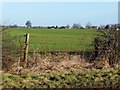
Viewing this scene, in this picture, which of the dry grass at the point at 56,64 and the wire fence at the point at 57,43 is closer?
the dry grass at the point at 56,64

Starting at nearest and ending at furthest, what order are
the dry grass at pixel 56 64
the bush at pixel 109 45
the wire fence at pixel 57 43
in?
the dry grass at pixel 56 64, the bush at pixel 109 45, the wire fence at pixel 57 43

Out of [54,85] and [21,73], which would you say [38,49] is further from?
[54,85]

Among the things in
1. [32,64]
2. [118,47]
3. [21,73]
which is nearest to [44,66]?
[32,64]

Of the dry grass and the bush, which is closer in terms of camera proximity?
the dry grass

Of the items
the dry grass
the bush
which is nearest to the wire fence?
the bush

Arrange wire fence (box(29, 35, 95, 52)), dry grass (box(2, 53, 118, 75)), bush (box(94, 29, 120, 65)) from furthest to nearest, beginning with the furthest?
wire fence (box(29, 35, 95, 52)) → bush (box(94, 29, 120, 65)) → dry grass (box(2, 53, 118, 75))

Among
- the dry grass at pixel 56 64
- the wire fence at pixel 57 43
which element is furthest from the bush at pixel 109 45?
the wire fence at pixel 57 43

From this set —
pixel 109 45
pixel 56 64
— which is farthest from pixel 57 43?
pixel 56 64

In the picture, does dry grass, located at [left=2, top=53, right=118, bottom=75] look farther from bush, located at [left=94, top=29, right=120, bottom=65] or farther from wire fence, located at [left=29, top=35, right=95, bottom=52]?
wire fence, located at [left=29, top=35, right=95, bottom=52]

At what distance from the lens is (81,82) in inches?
492

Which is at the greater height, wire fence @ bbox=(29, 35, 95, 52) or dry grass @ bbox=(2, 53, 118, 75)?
wire fence @ bbox=(29, 35, 95, 52)

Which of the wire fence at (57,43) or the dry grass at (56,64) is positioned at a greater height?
the wire fence at (57,43)

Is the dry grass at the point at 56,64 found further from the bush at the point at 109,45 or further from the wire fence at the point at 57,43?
the wire fence at the point at 57,43

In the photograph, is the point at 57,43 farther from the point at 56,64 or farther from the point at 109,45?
the point at 56,64
